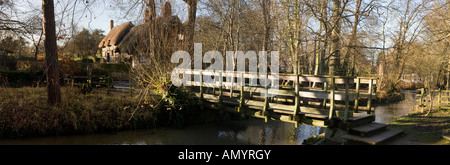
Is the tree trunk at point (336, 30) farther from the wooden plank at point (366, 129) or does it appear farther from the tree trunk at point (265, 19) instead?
the wooden plank at point (366, 129)

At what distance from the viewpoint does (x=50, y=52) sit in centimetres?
938

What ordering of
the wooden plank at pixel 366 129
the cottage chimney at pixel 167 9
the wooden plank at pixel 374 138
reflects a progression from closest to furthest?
the wooden plank at pixel 374 138 < the wooden plank at pixel 366 129 < the cottage chimney at pixel 167 9

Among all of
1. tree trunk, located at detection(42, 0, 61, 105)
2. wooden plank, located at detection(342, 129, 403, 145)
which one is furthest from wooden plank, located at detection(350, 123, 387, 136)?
tree trunk, located at detection(42, 0, 61, 105)

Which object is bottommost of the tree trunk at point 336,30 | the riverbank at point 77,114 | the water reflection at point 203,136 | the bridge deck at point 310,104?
the water reflection at point 203,136

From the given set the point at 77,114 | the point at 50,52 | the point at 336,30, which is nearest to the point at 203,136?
the point at 77,114

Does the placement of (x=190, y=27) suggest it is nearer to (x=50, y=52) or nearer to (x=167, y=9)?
(x=167, y=9)

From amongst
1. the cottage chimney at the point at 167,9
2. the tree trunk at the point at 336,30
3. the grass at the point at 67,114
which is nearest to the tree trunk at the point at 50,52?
the grass at the point at 67,114

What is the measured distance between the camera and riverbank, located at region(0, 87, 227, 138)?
27.8ft

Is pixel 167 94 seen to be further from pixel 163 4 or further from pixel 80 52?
pixel 80 52

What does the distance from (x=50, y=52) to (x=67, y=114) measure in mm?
2169

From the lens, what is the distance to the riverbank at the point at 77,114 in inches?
333

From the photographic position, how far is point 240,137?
9.78 metres
